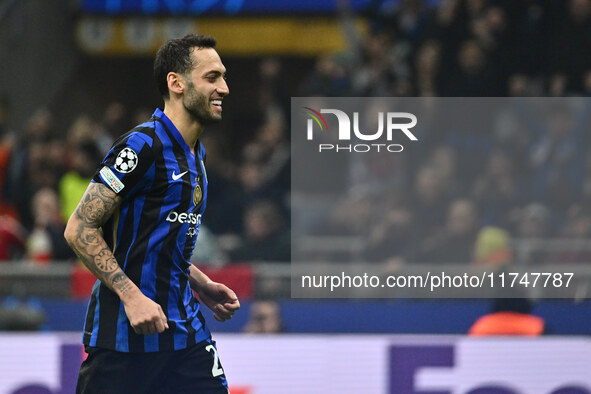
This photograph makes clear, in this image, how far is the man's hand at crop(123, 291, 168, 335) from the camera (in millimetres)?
3107

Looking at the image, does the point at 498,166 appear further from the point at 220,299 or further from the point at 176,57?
the point at 176,57

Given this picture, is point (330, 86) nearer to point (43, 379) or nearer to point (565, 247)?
point (565, 247)

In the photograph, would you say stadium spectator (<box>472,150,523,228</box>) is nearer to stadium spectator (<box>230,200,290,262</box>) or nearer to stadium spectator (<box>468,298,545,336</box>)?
stadium spectator (<box>468,298,545,336</box>)

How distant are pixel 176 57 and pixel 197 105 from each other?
0.20m

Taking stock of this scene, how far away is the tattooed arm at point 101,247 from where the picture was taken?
316cm

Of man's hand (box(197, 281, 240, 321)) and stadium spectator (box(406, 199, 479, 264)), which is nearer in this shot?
man's hand (box(197, 281, 240, 321))

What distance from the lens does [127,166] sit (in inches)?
128

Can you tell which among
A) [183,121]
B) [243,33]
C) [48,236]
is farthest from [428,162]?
[243,33]

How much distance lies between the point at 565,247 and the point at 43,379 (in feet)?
11.8

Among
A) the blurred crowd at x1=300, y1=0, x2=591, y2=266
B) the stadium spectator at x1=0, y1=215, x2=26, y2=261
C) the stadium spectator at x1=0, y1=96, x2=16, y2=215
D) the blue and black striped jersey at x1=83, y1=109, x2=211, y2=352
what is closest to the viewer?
the blue and black striped jersey at x1=83, y1=109, x2=211, y2=352

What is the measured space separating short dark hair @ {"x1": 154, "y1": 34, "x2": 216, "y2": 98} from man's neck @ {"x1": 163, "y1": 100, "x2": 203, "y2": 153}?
2.5 inches

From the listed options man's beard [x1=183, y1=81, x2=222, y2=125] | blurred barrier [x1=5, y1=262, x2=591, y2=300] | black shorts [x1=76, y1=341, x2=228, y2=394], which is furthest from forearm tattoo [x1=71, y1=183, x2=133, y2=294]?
blurred barrier [x1=5, y1=262, x2=591, y2=300]

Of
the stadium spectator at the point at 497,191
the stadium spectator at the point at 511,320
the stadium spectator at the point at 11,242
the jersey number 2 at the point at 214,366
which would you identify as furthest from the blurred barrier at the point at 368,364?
the jersey number 2 at the point at 214,366

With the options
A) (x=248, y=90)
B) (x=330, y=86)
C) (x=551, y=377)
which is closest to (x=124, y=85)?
(x=248, y=90)
